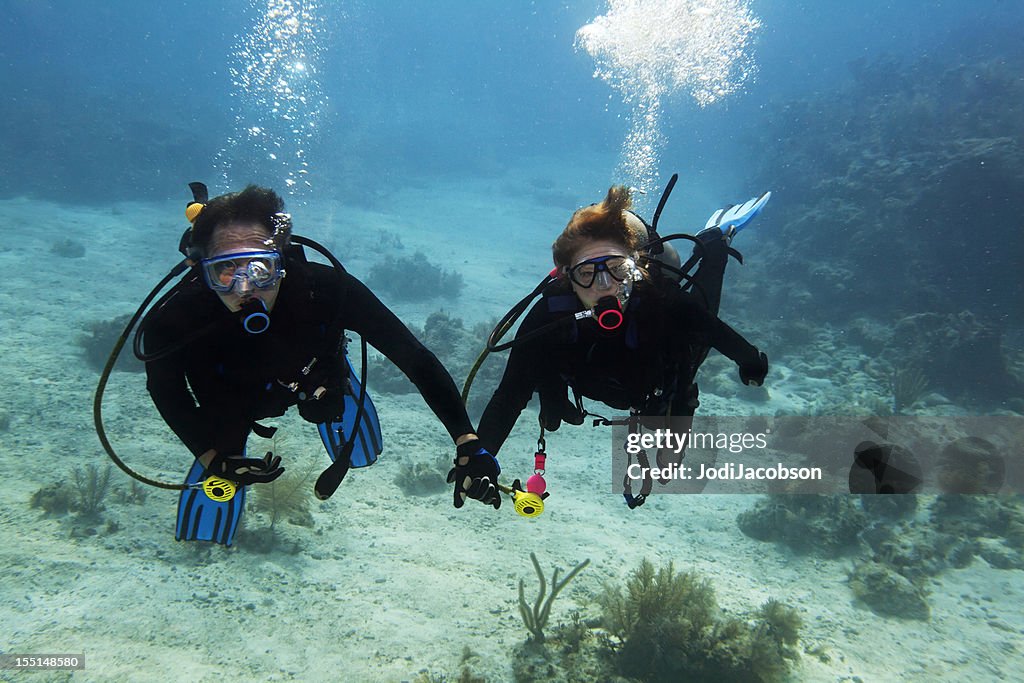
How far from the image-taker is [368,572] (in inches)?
225

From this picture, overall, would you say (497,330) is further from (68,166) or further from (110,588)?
(68,166)

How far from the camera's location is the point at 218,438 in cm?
296

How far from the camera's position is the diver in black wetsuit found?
8.92 feet

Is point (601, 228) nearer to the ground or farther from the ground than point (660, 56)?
nearer to the ground

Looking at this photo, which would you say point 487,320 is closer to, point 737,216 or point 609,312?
point 737,216

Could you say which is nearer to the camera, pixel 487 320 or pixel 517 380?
pixel 517 380

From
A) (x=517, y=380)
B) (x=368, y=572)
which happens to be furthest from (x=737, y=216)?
(x=368, y=572)

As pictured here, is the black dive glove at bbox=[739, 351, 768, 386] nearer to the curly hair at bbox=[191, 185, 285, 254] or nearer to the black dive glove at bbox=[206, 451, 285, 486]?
the black dive glove at bbox=[206, 451, 285, 486]

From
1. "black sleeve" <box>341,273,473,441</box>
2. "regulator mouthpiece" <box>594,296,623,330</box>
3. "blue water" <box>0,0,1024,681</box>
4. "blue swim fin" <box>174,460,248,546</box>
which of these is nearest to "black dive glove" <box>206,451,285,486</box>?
"black sleeve" <box>341,273,473,441</box>

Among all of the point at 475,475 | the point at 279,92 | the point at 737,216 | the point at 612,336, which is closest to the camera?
the point at 475,475

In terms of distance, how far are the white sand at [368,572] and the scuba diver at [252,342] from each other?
271 centimetres

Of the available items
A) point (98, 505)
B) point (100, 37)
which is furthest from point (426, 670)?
point (100, 37)

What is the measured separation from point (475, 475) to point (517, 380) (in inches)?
33.5

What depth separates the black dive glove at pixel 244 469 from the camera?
9.31 ft
